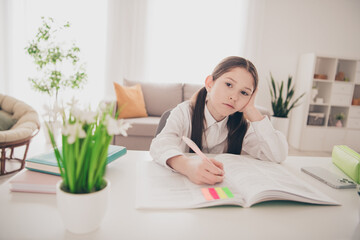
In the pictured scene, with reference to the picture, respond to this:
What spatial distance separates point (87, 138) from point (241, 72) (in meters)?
0.72

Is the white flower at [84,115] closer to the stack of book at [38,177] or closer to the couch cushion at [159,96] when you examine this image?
the stack of book at [38,177]

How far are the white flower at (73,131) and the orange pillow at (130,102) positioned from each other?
226 centimetres

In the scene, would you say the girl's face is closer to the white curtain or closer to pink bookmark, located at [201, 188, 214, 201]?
pink bookmark, located at [201, 188, 214, 201]

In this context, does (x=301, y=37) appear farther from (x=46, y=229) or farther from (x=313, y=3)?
(x=46, y=229)

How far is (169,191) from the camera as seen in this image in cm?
63

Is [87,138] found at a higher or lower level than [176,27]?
lower

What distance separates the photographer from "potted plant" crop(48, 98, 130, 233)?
40 cm

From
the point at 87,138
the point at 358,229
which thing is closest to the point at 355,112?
the point at 358,229

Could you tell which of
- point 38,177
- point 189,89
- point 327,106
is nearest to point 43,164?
point 38,177

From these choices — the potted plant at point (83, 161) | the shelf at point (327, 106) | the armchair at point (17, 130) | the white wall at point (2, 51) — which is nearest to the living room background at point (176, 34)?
the white wall at point (2, 51)

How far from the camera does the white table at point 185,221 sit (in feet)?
1.51

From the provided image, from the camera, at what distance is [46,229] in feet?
1.49

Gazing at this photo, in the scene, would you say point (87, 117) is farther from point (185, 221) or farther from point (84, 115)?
point (185, 221)

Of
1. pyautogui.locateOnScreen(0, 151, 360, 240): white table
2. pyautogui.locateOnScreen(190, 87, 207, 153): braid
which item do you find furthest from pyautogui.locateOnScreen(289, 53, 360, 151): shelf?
pyautogui.locateOnScreen(0, 151, 360, 240): white table
